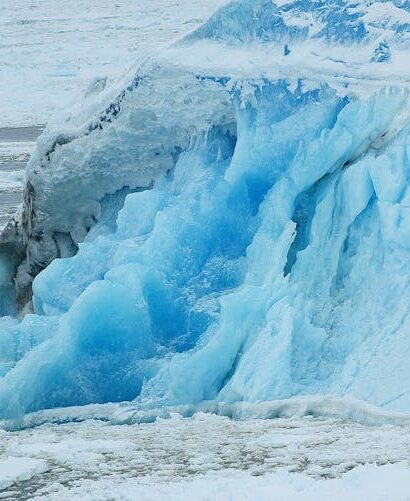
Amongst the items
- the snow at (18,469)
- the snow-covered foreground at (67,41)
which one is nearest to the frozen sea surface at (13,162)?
the snow-covered foreground at (67,41)

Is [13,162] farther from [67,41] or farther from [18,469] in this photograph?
[18,469]

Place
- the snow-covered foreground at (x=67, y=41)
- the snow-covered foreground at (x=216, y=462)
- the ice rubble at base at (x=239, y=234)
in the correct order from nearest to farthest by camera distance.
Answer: the snow-covered foreground at (x=216, y=462) → the ice rubble at base at (x=239, y=234) → the snow-covered foreground at (x=67, y=41)

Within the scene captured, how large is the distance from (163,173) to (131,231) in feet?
1.76

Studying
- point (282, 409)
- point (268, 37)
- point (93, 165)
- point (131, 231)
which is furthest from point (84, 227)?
point (282, 409)

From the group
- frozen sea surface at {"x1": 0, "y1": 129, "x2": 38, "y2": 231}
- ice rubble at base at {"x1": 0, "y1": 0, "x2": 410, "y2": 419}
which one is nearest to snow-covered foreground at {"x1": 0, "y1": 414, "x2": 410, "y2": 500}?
ice rubble at base at {"x1": 0, "y1": 0, "x2": 410, "y2": 419}

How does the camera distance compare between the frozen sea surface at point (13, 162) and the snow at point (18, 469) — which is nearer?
the snow at point (18, 469)

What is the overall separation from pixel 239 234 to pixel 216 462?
2.14m

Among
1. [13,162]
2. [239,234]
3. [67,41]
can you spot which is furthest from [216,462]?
[67,41]

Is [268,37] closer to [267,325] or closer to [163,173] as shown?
[163,173]

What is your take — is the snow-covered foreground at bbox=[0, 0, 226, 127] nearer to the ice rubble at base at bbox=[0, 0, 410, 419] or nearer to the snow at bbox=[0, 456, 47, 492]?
the ice rubble at base at bbox=[0, 0, 410, 419]

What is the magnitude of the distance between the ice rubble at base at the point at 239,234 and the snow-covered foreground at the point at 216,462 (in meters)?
0.49

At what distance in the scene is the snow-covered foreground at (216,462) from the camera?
3.32 meters

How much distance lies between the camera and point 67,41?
878 inches

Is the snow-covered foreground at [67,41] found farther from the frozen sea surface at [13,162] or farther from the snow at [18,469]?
the snow at [18,469]
